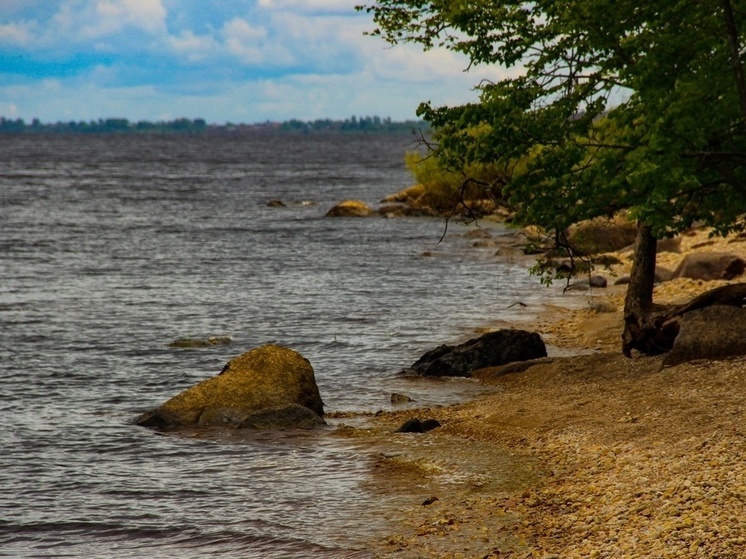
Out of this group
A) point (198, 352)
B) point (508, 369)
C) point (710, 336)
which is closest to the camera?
point (710, 336)

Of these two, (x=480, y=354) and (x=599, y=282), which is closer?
(x=480, y=354)

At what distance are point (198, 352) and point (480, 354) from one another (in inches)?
275

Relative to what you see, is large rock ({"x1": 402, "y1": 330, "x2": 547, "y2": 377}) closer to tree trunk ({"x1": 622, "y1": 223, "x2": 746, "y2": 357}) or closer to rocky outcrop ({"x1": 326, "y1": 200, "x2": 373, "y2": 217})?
tree trunk ({"x1": 622, "y1": 223, "x2": 746, "y2": 357})

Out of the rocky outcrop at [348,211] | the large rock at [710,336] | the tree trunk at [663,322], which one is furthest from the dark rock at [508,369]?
the rocky outcrop at [348,211]

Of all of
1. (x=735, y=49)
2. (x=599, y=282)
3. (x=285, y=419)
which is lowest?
(x=285, y=419)

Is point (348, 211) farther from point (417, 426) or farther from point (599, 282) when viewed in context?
point (417, 426)

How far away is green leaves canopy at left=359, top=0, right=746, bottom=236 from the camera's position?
657 inches

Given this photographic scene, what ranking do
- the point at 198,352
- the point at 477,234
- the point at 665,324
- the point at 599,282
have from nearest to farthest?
the point at 665,324
the point at 198,352
the point at 599,282
the point at 477,234

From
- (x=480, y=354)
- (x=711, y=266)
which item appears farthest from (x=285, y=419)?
(x=711, y=266)

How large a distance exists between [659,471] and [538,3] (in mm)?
9847

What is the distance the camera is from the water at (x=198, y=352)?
43.8 feet

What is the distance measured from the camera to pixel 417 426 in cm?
1723

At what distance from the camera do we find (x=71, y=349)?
25219mm

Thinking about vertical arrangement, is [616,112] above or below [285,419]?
above
